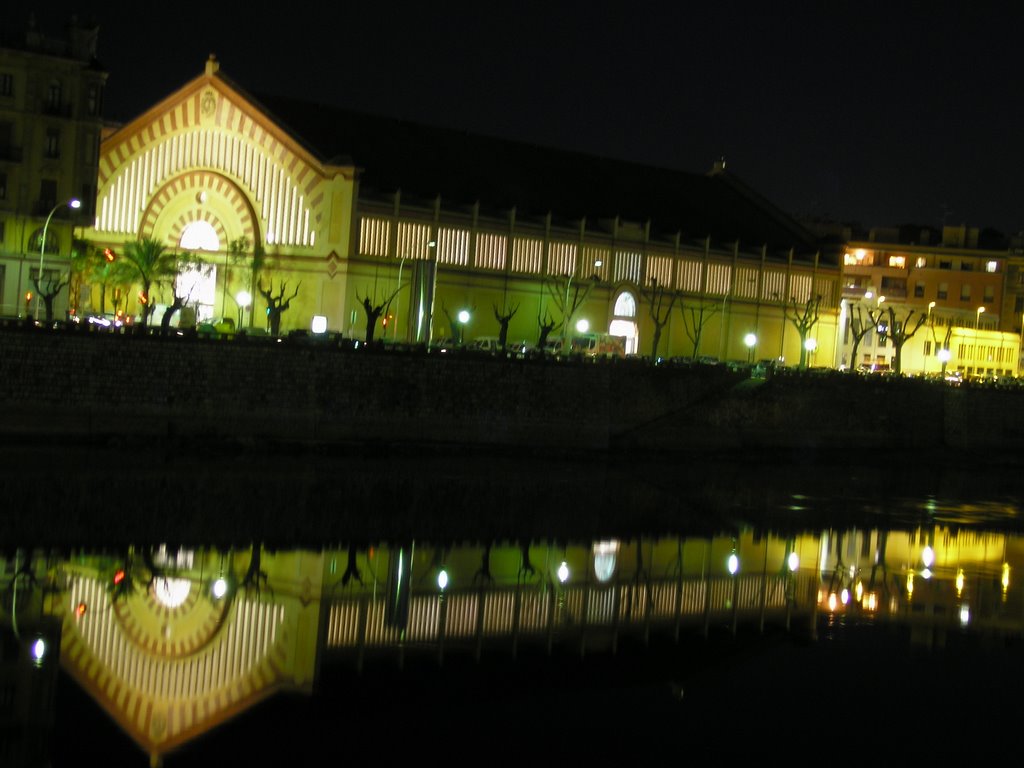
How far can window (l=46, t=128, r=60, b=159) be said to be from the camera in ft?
226

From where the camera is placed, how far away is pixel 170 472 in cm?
4822

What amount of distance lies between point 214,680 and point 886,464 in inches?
2101

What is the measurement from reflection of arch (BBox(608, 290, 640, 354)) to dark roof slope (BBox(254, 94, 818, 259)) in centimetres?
453

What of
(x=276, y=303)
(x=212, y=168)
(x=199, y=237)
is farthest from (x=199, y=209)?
(x=276, y=303)

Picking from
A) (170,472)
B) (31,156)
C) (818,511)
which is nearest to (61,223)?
(31,156)

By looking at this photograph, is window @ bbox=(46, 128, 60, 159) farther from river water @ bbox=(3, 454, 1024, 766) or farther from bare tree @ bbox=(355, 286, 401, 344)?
river water @ bbox=(3, 454, 1024, 766)

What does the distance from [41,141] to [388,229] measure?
15666 mm

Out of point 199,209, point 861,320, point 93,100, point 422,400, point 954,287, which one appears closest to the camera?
point 422,400

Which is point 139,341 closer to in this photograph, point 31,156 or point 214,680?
point 31,156

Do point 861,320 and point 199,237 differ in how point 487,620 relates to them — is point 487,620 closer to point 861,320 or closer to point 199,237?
point 199,237

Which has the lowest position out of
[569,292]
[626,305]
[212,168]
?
[626,305]

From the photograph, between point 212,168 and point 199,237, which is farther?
point 199,237

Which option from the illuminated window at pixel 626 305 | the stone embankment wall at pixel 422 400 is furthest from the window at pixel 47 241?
the illuminated window at pixel 626 305

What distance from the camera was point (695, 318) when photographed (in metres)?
90.4
